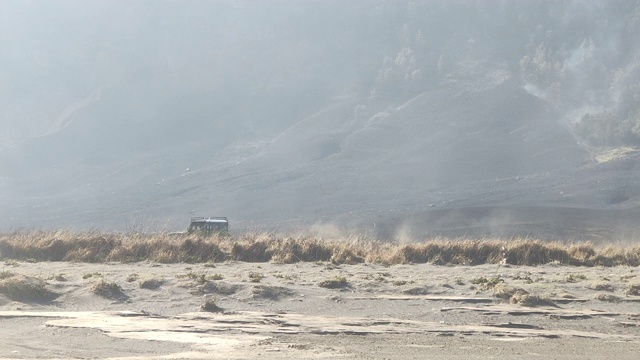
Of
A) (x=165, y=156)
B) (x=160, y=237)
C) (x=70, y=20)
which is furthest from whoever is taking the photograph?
(x=70, y=20)

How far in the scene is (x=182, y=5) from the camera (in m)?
131

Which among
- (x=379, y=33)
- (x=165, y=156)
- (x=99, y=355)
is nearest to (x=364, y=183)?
(x=165, y=156)

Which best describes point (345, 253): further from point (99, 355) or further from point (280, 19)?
point (280, 19)

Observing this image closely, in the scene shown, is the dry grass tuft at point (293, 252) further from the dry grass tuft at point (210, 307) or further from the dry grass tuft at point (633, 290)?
the dry grass tuft at point (210, 307)

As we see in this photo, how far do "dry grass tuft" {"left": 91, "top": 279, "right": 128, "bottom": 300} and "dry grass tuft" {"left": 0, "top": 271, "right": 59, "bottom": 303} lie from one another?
2.35 feet

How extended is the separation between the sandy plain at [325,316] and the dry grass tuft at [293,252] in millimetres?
2196

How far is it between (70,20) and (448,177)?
6838 cm

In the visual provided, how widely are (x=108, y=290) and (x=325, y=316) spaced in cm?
424

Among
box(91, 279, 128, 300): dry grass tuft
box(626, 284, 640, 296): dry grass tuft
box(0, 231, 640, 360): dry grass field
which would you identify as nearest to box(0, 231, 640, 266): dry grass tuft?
box(0, 231, 640, 360): dry grass field

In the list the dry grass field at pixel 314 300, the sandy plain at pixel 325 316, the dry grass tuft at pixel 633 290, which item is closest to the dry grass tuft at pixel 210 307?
the dry grass field at pixel 314 300

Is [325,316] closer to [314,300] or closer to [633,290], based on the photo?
[314,300]

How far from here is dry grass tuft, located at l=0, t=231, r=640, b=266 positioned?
20.8 m

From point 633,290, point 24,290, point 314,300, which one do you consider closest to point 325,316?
point 314,300

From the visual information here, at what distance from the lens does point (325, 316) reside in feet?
42.8
